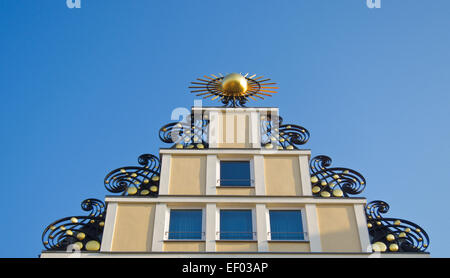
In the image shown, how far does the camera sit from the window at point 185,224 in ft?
39.9

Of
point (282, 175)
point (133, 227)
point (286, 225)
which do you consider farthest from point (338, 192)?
point (133, 227)

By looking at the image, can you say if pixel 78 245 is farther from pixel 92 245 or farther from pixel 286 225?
pixel 286 225

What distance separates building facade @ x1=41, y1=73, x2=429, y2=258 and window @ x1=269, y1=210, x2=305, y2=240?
0.07 feet

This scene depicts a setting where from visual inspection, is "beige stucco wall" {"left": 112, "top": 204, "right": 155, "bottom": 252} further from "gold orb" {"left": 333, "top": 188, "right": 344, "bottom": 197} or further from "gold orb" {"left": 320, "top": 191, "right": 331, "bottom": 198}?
"gold orb" {"left": 333, "top": 188, "right": 344, "bottom": 197}

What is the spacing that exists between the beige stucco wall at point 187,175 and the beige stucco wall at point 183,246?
1421mm

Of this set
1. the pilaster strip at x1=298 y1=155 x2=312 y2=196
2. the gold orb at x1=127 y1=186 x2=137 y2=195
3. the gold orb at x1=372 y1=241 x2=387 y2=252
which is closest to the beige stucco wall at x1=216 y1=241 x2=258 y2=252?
the pilaster strip at x1=298 y1=155 x2=312 y2=196

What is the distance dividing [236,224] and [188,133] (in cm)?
325

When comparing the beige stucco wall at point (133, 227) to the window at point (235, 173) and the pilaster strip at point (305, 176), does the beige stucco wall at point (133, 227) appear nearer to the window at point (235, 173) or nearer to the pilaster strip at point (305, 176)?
the window at point (235, 173)

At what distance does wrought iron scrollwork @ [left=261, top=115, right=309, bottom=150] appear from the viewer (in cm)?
1430

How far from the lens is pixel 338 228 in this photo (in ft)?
40.2

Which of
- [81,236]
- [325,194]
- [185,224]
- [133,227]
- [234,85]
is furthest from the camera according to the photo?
[234,85]

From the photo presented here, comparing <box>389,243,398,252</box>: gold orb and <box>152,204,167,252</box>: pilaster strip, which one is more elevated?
<box>152,204,167,252</box>: pilaster strip

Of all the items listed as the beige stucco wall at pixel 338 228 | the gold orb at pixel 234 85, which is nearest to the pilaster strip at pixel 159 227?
the beige stucco wall at pixel 338 228

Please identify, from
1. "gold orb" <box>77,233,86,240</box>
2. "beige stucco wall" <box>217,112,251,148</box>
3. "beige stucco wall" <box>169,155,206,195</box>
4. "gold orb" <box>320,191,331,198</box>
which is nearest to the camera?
"gold orb" <box>77,233,86,240</box>
